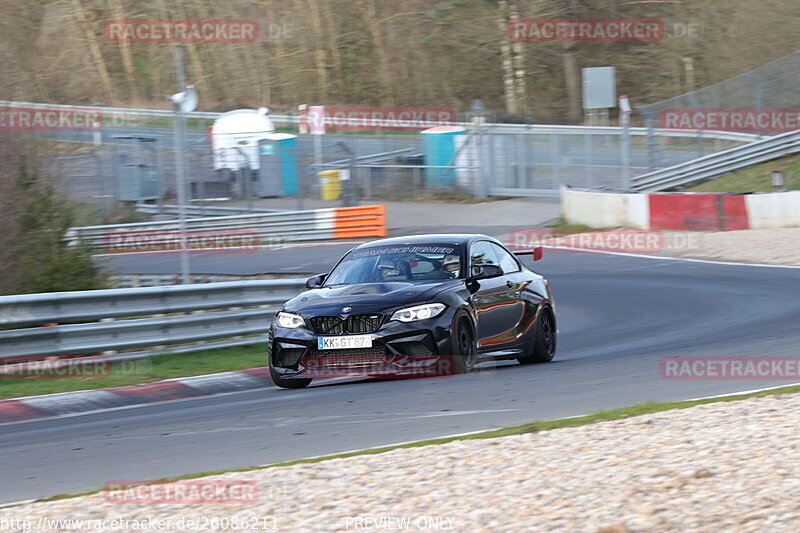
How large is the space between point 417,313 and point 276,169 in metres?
23.0

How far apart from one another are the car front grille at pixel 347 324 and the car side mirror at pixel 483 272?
142 cm

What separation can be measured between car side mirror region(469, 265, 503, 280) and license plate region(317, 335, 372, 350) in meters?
1.57

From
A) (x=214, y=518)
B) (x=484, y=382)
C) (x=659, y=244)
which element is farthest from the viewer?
(x=659, y=244)

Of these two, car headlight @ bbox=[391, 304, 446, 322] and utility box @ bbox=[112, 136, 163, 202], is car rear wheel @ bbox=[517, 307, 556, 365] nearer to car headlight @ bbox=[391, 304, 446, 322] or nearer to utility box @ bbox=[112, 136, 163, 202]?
car headlight @ bbox=[391, 304, 446, 322]

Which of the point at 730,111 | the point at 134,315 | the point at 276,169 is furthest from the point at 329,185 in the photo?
the point at 134,315

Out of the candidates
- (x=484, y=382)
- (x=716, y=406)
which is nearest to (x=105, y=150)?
(x=484, y=382)

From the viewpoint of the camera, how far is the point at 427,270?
1166 centimetres

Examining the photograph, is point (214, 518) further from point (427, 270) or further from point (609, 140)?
point (609, 140)

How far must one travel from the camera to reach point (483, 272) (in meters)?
11.8

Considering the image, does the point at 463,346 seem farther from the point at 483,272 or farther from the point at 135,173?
the point at 135,173

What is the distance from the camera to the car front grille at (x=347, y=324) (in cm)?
1064

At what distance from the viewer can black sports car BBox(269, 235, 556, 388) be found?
10.6 meters

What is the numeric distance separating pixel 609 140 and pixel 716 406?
27.3 m

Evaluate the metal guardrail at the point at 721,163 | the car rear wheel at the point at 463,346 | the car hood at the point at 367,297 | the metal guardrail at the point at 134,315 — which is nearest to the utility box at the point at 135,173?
the metal guardrail at the point at 721,163
